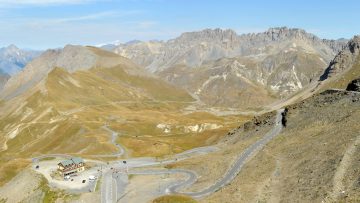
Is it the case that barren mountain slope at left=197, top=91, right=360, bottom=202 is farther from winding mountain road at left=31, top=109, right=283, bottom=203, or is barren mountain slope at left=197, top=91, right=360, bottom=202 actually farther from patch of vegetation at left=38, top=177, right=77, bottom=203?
patch of vegetation at left=38, top=177, right=77, bottom=203

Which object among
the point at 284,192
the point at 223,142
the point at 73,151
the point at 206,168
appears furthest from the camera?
the point at 73,151

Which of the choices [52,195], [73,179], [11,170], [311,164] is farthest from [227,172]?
[11,170]

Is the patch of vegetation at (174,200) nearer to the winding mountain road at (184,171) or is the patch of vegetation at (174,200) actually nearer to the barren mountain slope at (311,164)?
the barren mountain slope at (311,164)

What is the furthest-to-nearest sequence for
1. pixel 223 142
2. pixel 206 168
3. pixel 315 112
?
A: pixel 223 142 → pixel 315 112 → pixel 206 168

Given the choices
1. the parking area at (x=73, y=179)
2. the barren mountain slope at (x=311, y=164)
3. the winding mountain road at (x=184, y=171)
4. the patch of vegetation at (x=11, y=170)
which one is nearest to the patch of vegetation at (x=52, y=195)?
the parking area at (x=73, y=179)

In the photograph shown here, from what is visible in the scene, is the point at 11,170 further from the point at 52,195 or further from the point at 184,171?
the point at 184,171

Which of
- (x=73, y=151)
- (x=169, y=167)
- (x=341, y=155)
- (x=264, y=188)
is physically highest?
(x=341, y=155)

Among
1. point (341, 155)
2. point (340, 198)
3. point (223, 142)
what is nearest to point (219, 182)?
point (341, 155)

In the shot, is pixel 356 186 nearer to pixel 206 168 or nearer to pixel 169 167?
pixel 206 168

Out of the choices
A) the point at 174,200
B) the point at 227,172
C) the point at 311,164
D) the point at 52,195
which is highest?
the point at 311,164

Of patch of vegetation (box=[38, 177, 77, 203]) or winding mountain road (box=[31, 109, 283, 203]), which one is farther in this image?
patch of vegetation (box=[38, 177, 77, 203])

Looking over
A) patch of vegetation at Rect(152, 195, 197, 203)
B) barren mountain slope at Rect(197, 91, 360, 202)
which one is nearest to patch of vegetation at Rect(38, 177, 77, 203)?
patch of vegetation at Rect(152, 195, 197, 203)
